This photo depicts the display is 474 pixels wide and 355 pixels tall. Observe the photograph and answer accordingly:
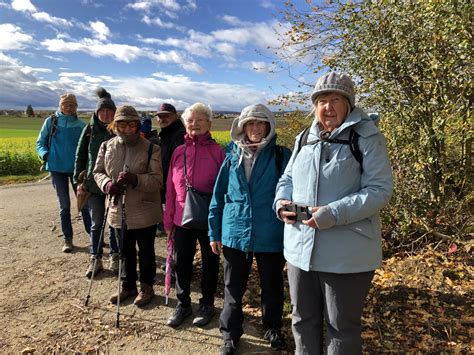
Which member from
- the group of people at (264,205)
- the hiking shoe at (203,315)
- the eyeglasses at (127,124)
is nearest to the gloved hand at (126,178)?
the group of people at (264,205)

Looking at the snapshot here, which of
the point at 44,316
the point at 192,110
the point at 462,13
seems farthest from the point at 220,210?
the point at 462,13

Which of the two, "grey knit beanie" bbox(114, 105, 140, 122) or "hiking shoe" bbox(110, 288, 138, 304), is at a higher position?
"grey knit beanie" bbox(114, 105, 140, 122)

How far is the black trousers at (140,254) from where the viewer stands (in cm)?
404

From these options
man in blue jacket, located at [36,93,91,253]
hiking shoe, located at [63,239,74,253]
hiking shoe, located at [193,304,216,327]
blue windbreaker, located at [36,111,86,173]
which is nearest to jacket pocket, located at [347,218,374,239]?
hiking shoe, located at [193,304,216,327]

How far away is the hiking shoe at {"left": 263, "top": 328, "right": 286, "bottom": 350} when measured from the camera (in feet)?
10.7

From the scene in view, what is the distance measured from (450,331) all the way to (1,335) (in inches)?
170

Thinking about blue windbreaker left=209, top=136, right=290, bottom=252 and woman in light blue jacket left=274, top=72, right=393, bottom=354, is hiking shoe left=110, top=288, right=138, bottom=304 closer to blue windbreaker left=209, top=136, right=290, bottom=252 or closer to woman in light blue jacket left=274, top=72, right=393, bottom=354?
blue windbreaker left=209, top=136, right=290, bottom=252

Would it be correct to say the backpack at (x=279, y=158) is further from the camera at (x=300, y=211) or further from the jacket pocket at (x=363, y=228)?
the jacket pocket at (x=363, y=228)

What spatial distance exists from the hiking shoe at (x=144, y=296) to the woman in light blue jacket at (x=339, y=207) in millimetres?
2170

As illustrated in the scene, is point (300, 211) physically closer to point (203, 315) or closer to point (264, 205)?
point (264, 205)

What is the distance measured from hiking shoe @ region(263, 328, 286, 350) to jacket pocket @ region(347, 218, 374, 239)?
1.53 metres

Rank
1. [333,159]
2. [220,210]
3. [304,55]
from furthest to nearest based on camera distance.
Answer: [304,55], [220,210], [333,159]

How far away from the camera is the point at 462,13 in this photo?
349cm

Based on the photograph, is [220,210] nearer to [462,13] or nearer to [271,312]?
[271,312]
